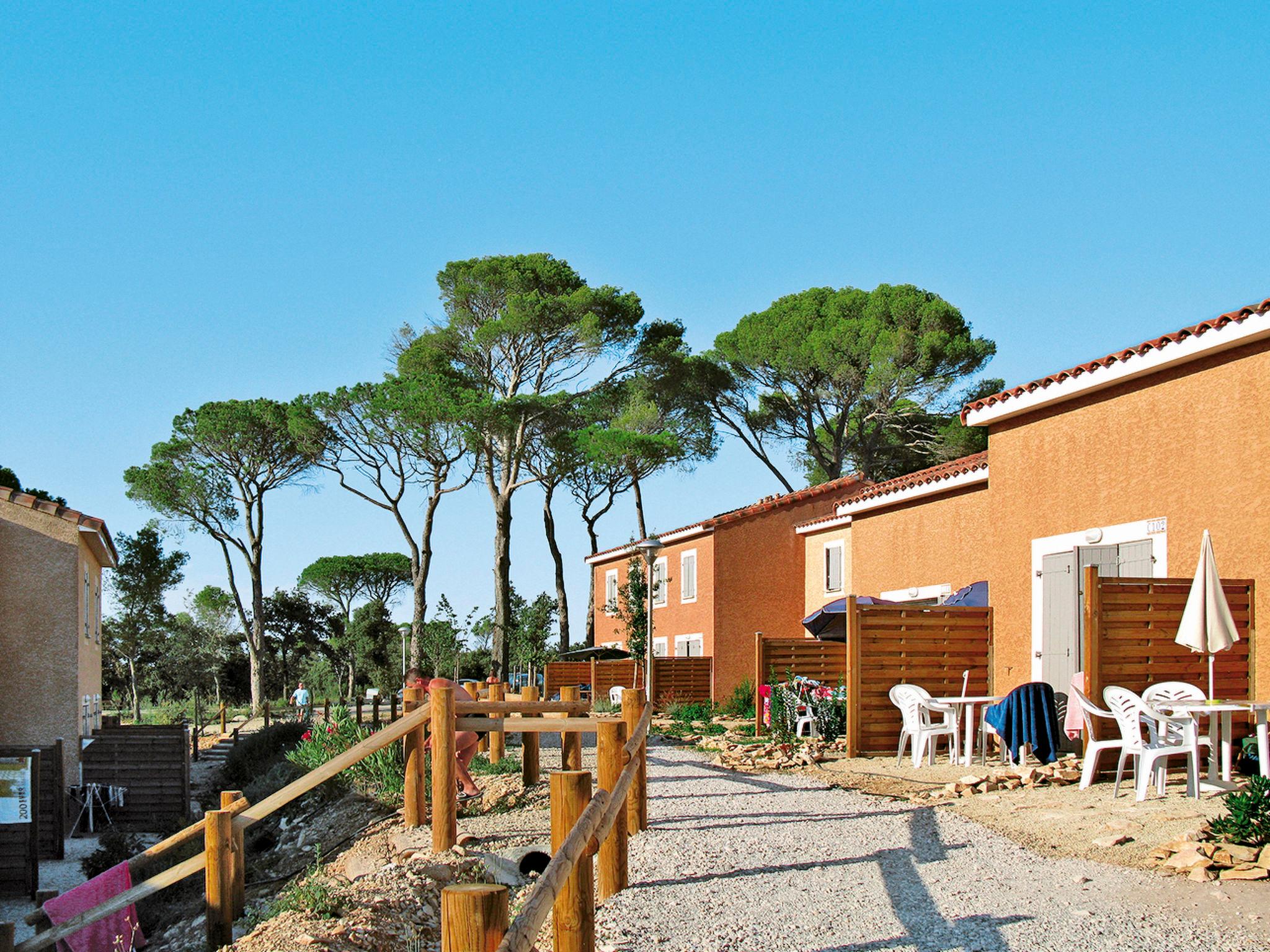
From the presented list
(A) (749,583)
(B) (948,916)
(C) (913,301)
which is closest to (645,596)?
(A) (749,583)

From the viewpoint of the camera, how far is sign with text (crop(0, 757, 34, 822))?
44.8ft

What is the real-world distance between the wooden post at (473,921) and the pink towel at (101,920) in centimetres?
707

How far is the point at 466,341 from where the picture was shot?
3403 centimetres

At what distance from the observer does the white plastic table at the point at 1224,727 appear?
28.0ft

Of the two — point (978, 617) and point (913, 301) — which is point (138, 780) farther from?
point (913, 301)

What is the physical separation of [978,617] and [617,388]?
21.8m

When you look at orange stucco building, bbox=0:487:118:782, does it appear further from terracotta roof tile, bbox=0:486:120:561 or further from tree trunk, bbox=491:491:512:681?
tree trunk, bbox=491:491:512:681

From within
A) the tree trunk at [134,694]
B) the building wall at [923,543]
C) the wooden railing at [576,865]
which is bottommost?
the tree trunk at [134,694]

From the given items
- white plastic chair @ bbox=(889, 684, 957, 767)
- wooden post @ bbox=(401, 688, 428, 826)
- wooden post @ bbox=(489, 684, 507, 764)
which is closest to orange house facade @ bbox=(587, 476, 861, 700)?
white plastic chair @ bbox=(889, 684, 957, 767)

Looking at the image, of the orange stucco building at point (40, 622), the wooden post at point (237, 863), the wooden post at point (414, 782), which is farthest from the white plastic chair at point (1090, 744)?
the orange stucco building at point (40, 622)

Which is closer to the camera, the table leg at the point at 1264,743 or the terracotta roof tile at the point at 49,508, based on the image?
the table leg at the point at 1264,743

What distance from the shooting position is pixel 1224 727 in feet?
29.6

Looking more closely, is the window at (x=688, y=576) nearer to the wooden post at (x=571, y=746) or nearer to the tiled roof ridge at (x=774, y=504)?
the tiled roof ridge at (x=774, y=504)

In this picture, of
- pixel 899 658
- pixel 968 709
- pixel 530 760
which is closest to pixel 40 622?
pixel 530 760
